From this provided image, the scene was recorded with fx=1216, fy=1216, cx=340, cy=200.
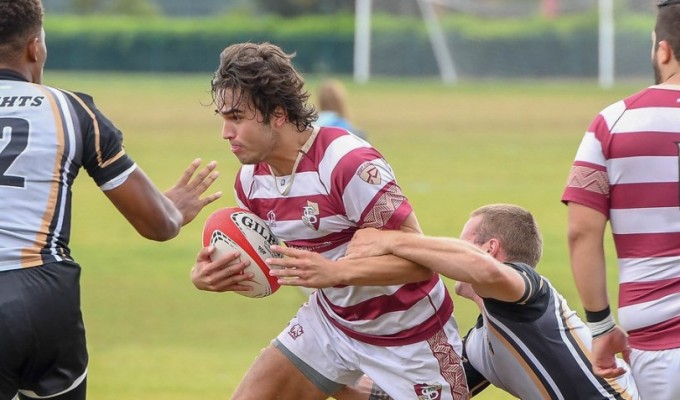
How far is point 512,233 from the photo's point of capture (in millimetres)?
5598

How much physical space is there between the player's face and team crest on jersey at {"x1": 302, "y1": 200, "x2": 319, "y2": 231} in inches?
12.6

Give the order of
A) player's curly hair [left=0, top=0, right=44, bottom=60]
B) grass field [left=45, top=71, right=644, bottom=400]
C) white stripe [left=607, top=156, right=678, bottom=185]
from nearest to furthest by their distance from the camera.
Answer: white stripe [left=607, top=156, right=678, bottom=185] → player's curly hair [left=0, top=0, right=44, bottom=60] → grass field [left=45, top=71, right=644, bottom=400]

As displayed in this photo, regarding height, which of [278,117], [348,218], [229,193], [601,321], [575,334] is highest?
[278,117]

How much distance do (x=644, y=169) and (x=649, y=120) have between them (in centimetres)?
19

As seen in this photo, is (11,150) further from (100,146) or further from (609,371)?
(609,371)

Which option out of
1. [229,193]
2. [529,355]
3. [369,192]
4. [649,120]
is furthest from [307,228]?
[229,193]

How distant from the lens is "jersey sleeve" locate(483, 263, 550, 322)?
5211 millimetres

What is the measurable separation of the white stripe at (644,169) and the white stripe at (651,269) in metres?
0.31

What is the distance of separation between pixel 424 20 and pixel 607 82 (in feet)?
27.0

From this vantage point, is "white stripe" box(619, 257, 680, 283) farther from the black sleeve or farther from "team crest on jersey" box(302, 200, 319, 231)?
"team crest on jersey" box(302, 200, 319, 231)

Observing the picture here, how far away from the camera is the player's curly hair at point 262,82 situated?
18.5ft

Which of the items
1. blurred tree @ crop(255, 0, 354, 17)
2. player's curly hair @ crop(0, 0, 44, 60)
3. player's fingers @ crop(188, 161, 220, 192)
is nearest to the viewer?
player's curly hair @ crop(0, 0, 44, 60)

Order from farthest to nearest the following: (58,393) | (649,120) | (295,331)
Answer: (295,331)
(58,393)
(649,120)

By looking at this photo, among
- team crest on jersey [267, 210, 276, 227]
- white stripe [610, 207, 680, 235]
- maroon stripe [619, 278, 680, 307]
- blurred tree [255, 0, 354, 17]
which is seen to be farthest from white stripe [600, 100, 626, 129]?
blurred tree [255, 0, 354, 17]
